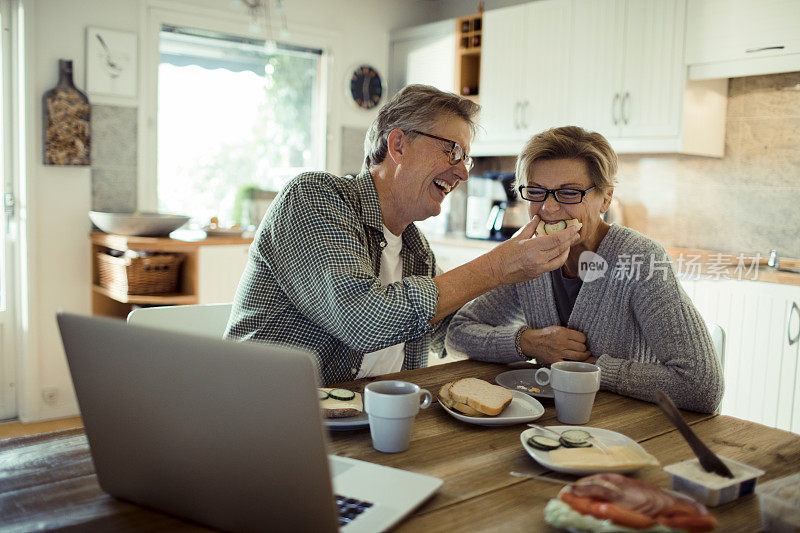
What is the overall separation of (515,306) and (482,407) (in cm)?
68

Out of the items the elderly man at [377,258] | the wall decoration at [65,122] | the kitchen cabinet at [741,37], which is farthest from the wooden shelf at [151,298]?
the kitchen cabinet at [741,37]

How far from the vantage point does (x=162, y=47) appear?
4059 millimetres

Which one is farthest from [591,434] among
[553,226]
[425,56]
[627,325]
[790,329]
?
[425,56]

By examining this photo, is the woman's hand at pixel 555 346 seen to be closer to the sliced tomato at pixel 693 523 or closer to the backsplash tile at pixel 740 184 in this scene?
the sliced tomato at pixel 693 523

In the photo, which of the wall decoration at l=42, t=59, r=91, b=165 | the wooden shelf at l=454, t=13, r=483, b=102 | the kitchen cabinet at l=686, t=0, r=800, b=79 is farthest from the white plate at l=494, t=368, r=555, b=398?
the wooden shelf at l=454, t=13, r=483, b=102

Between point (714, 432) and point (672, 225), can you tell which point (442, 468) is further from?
point (672, 225)

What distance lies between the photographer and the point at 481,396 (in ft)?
4.12

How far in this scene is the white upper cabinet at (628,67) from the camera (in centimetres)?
339

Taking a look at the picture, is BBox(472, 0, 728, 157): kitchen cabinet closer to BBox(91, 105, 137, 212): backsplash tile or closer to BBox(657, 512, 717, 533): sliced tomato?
BBox(91, 105, 137, 212): backsplash tile

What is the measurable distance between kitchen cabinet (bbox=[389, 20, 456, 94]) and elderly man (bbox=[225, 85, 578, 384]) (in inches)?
105

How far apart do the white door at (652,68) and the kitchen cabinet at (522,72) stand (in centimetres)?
38

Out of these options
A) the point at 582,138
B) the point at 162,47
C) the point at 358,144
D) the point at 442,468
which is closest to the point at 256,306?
the point at 442,468

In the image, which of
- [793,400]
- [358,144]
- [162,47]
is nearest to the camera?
[793,400]

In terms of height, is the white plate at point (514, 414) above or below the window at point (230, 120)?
below
